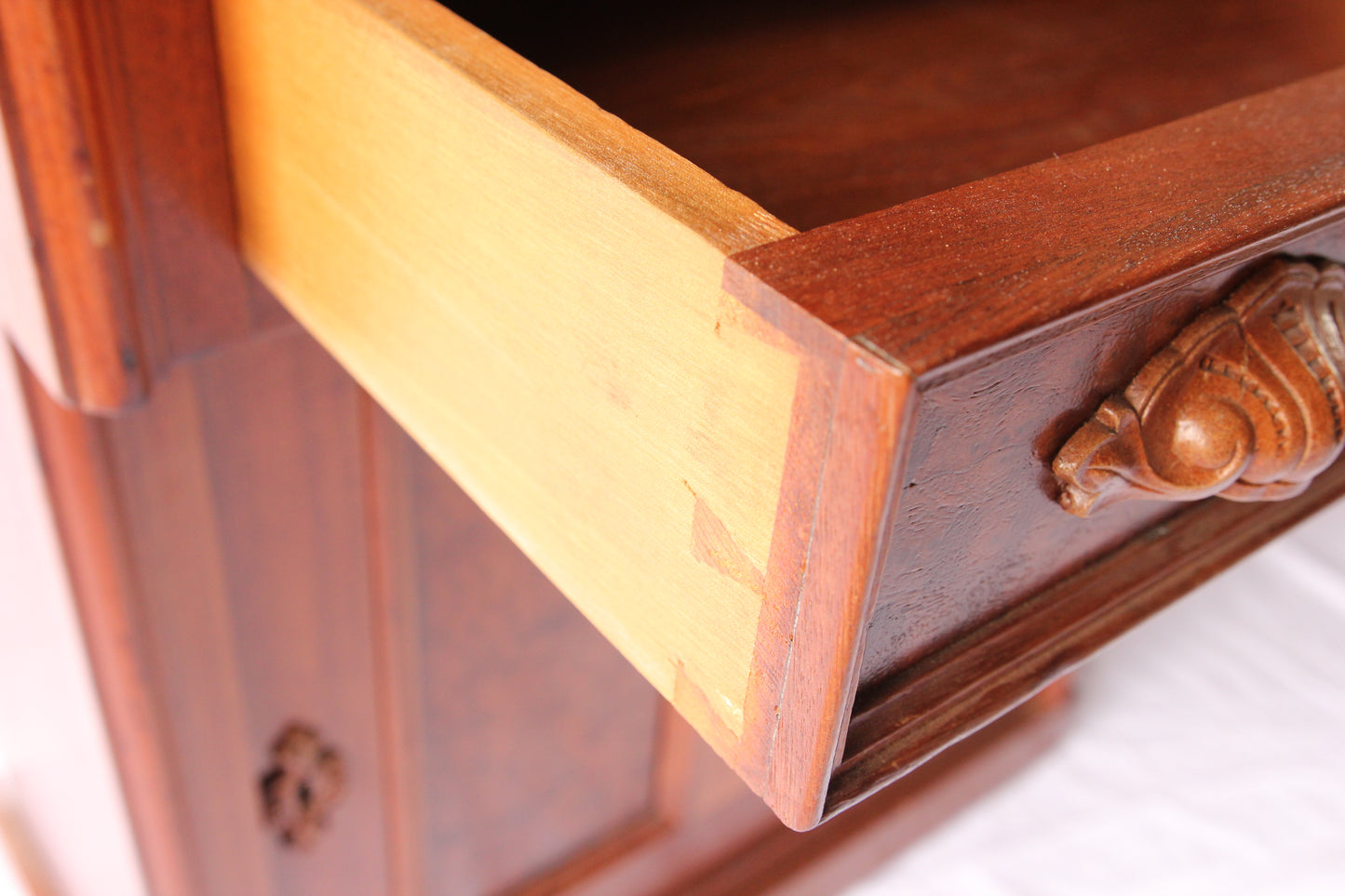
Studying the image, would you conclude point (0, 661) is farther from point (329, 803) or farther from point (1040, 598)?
point (1040, 598)

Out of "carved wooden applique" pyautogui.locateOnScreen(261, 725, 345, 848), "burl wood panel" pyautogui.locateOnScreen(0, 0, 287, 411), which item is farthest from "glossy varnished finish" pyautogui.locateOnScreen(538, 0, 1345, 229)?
"carved wooden applique" pyautogui.locateOnScreen(261, 725, 345, 848)

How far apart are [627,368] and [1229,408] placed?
14cm

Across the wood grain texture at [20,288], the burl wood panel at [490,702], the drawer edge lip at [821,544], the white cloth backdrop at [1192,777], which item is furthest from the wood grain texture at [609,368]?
the white cloth backdrop at [1192,777]

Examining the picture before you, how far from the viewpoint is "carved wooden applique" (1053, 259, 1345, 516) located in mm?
271

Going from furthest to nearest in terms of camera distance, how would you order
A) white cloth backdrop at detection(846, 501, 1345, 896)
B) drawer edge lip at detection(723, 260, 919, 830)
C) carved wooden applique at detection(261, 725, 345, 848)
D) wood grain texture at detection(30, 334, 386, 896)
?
white cloth backdrop at detection(846, 501, 1345, 896) < carved wooden applique at detection(261, 725, 345, 848) < wood grain texture at detection(30, 334, 386, 896) < drawer edge lip at detection(723, 260, 919, 830)

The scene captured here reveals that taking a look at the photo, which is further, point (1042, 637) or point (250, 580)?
point (250, 580)

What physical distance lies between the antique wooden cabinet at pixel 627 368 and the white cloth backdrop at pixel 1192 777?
0.46 metres

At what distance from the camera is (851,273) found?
221 millimetres

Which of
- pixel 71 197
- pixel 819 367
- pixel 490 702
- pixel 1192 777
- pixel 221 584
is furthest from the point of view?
pixel 1192 777

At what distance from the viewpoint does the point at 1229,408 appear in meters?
0.28

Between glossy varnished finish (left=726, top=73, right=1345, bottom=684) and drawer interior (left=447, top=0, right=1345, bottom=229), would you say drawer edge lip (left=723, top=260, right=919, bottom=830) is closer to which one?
glossy varnished finish (left=726, top=73, right=1345, bottom=684)

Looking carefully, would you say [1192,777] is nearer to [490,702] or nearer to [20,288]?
[490,702]

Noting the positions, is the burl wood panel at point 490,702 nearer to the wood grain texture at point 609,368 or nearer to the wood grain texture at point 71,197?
the wood grain texture at point 71,197

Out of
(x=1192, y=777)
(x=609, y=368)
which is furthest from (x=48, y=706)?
(x=1192, y=777)
